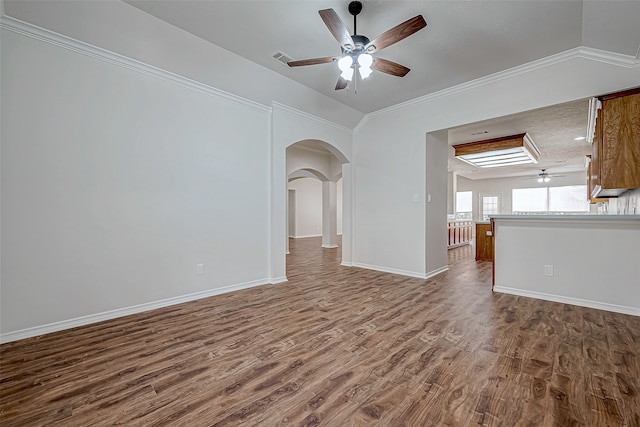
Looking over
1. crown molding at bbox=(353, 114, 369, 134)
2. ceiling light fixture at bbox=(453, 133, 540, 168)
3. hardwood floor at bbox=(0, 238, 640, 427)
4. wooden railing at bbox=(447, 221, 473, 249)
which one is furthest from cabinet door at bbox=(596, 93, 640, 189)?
wooden railing at bbox=(447, 221, 473, 249)

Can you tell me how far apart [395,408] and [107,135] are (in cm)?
357

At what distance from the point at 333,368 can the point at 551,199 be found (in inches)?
540

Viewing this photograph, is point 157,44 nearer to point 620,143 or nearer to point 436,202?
point 436,202

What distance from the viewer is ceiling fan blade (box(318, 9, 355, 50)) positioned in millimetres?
2017

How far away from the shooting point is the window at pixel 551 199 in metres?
10.9

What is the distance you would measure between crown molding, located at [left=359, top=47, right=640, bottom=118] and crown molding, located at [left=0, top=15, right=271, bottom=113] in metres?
3.04

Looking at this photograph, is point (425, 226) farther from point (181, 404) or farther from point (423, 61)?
point (181, 404)

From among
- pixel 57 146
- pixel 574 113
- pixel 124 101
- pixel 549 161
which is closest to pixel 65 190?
pixel 57 146

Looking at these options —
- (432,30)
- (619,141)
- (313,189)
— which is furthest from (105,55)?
(313,189)

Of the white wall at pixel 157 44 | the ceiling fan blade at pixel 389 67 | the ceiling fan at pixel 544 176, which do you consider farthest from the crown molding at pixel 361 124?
the ceiling fan at pixel 544 176

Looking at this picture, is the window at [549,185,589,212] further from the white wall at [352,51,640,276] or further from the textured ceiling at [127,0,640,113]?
the textured ceiling at [127,0,640,113]

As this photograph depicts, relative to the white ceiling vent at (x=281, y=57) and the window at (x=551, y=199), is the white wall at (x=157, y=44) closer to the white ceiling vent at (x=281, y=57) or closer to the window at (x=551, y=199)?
the white ceiling vent at (x=281, y=57)

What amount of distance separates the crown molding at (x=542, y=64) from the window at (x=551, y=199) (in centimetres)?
1042

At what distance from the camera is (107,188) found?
2.85m
